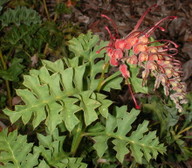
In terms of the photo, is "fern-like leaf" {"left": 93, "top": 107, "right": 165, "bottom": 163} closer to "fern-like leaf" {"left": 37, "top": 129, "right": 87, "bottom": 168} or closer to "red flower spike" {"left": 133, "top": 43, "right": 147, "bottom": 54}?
"fern-like leaf" {"left": 37, "top": 129, "right": 87, "bottom": 168}

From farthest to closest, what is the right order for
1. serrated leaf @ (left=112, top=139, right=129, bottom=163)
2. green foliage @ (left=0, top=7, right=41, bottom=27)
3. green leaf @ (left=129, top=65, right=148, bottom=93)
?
green foliage @ (left=0, top=7, right=41, bottom=27)
green leaf @ (left=129, top=65, right=148, bottom=93)
serrated leaf @ (left=112, top=139, right=129, bottom=163)

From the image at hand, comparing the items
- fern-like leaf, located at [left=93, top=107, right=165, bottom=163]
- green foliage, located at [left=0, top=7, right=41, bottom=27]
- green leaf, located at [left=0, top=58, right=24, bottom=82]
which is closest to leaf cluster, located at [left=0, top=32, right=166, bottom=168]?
fern-like leaf, located at [left=93, top=107, right=165, bottom=163]

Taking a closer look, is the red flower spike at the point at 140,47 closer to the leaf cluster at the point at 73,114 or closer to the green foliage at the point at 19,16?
the leaf cluster at the point at 73,114

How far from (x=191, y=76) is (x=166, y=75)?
7.46ft

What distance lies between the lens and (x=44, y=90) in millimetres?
1259

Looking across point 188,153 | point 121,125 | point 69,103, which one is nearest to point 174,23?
point 188,153

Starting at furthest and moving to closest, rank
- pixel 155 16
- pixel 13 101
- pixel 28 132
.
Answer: pixel 155 16, pixel 13 101, pixel 28 132

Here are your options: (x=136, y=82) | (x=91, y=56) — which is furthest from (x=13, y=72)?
(x=136, y=82)

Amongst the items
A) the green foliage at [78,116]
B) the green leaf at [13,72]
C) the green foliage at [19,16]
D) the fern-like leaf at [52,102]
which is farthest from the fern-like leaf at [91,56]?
the green foliage at [19,16]

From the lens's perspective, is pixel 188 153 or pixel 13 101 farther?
pixel 13 101

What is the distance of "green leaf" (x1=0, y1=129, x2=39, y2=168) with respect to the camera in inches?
59.8

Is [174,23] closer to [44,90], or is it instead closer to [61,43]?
[61,43]

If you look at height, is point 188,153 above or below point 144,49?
below

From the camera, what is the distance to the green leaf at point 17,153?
1.52m
